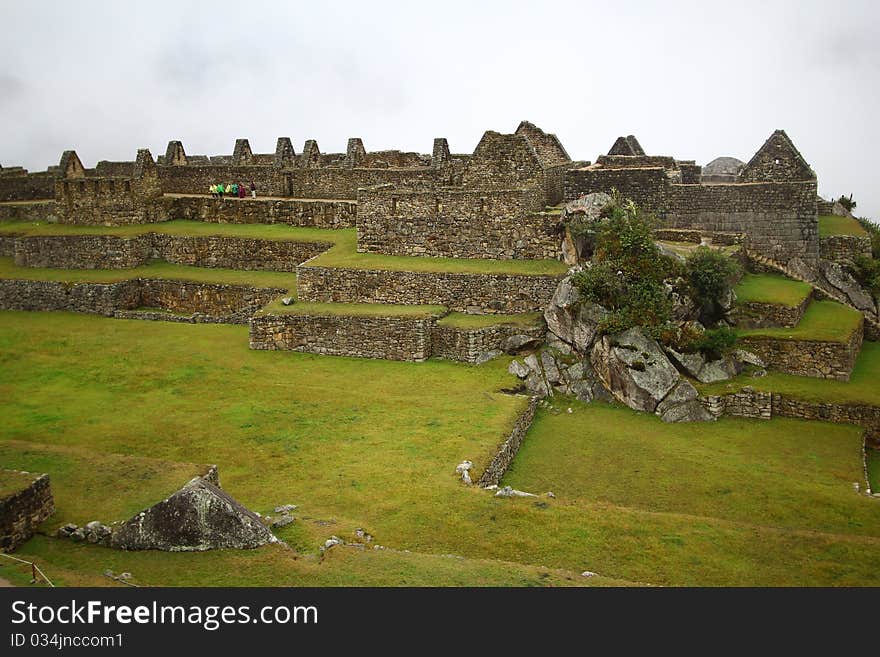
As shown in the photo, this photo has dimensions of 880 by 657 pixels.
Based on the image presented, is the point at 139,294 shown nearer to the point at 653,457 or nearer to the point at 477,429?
the point at 477,429

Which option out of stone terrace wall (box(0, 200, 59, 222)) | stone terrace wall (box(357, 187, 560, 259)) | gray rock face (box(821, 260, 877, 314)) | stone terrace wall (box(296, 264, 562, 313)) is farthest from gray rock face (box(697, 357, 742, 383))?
stone terrace wall (box(0, 200, 59, 222))

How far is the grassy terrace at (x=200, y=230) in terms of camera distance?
30.3 m

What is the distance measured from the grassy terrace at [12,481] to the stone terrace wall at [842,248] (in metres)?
21.5

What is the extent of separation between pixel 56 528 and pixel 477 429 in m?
8.20

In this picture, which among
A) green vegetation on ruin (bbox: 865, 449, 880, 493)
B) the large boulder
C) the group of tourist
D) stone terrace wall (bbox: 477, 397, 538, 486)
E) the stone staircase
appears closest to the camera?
stone terrace wall (bbox: 477, 397, 538, 486)

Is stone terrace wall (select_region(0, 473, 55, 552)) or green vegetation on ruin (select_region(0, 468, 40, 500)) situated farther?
green vegetation on ruin (select_region(0, 468, 40, 500))

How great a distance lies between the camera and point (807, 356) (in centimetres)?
2061

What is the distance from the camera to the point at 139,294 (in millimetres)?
29109

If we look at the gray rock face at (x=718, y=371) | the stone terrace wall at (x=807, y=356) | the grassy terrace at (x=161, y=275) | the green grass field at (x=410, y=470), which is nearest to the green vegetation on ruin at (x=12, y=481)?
the green grass field at (x=410, y=470)

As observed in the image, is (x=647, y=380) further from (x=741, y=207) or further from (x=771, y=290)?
(x=741, y=207)

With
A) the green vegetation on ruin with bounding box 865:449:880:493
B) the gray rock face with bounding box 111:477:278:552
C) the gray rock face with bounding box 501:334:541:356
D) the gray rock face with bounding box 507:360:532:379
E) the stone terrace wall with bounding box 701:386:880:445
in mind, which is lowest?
the green vegetation on ruin with bounding box 865:449:880:493

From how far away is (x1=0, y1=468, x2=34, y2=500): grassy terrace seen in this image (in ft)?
40.7

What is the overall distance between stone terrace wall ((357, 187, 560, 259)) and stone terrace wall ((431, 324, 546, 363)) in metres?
2.96

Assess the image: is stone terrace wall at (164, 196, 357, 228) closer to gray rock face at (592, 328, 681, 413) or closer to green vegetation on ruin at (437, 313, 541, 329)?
green vegetation on ruin at (437, 313, 541, 329)
